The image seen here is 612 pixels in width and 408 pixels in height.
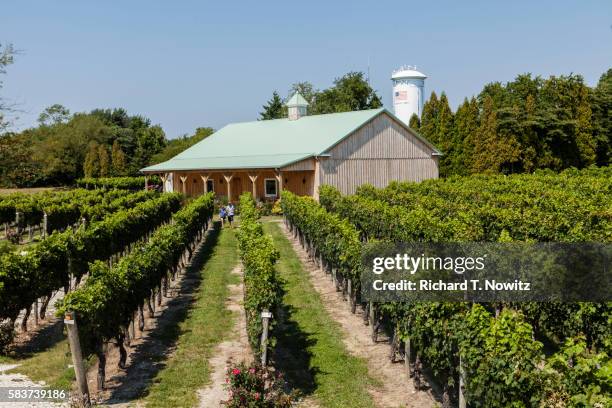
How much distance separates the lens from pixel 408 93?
70.3 meters

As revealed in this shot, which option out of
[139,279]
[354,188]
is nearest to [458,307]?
[139,279]

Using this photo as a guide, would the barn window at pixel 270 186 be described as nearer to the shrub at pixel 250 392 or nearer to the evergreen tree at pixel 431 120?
the evergreen tree at pixel 431 120

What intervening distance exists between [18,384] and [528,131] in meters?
50.1

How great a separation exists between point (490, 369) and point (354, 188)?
34.0 meters

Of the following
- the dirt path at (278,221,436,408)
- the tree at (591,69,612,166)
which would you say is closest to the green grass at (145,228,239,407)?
the dirt path at (278,221,436,408)

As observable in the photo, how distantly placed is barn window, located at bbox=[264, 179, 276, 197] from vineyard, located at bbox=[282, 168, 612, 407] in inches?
797

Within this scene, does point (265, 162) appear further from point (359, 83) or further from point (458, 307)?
point (359, 83)

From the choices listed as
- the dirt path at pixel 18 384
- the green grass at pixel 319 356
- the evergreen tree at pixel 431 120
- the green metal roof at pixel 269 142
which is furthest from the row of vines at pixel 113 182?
the dirt path at pixel 18 384

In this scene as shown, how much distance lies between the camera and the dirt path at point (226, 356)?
1054 centimetres

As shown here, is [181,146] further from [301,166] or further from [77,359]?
[77,359]

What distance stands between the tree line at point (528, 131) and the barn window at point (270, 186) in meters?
17.7

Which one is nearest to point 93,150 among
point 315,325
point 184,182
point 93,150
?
point 93,150

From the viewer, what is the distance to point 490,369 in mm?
8039

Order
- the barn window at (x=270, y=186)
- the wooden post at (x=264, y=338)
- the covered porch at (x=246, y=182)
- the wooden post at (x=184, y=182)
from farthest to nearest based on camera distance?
the wooden post at (x=184, y=182) → the barn window at (x=270, y=186) → the covered porch at (x=246, y=182) → the wooden post at (x=264, y=338)
